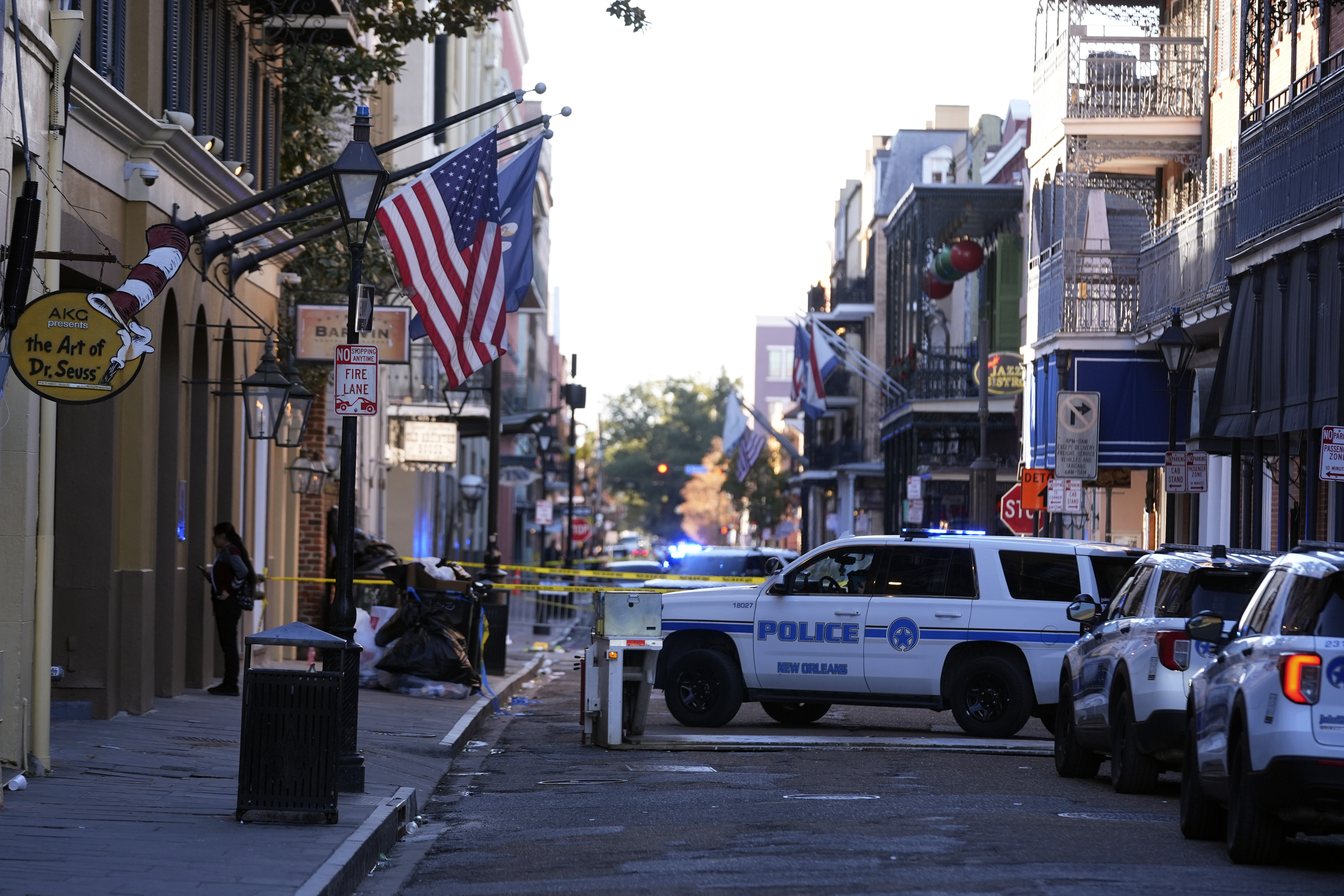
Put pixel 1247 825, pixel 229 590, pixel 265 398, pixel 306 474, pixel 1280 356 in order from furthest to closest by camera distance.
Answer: pixel 306 474 < pixel 1280 356 < pixel 265 398 < pixel 229 590 < pixel 1247 825

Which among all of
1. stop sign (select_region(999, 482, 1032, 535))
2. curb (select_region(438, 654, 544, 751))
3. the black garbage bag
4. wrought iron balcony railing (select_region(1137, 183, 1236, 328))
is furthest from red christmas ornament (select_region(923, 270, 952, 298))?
the black garbage bag

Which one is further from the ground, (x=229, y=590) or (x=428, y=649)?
(x=229, y=590)

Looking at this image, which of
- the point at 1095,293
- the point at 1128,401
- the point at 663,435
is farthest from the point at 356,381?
the point at 663,435

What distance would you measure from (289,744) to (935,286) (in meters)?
42.6

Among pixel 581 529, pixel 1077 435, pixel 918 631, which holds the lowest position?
pixel 581 529

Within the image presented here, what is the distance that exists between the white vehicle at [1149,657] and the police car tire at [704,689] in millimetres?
4789

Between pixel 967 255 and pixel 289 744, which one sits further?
pixel 967 255

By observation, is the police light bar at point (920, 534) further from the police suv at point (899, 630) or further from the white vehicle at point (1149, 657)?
the white vehicle at point (1149, 657)

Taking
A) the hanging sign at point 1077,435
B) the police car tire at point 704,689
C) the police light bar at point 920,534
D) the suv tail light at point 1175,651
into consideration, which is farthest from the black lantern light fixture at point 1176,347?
the suv tail light at point 1175,651

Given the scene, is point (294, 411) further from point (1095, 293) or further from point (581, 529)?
point (581, 529)

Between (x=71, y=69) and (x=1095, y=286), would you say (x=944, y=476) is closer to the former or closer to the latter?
(x=1095, y=286)

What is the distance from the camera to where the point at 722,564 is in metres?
30.7

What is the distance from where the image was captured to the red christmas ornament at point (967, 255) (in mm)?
48406

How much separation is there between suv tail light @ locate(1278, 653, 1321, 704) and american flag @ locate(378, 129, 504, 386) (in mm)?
11404
